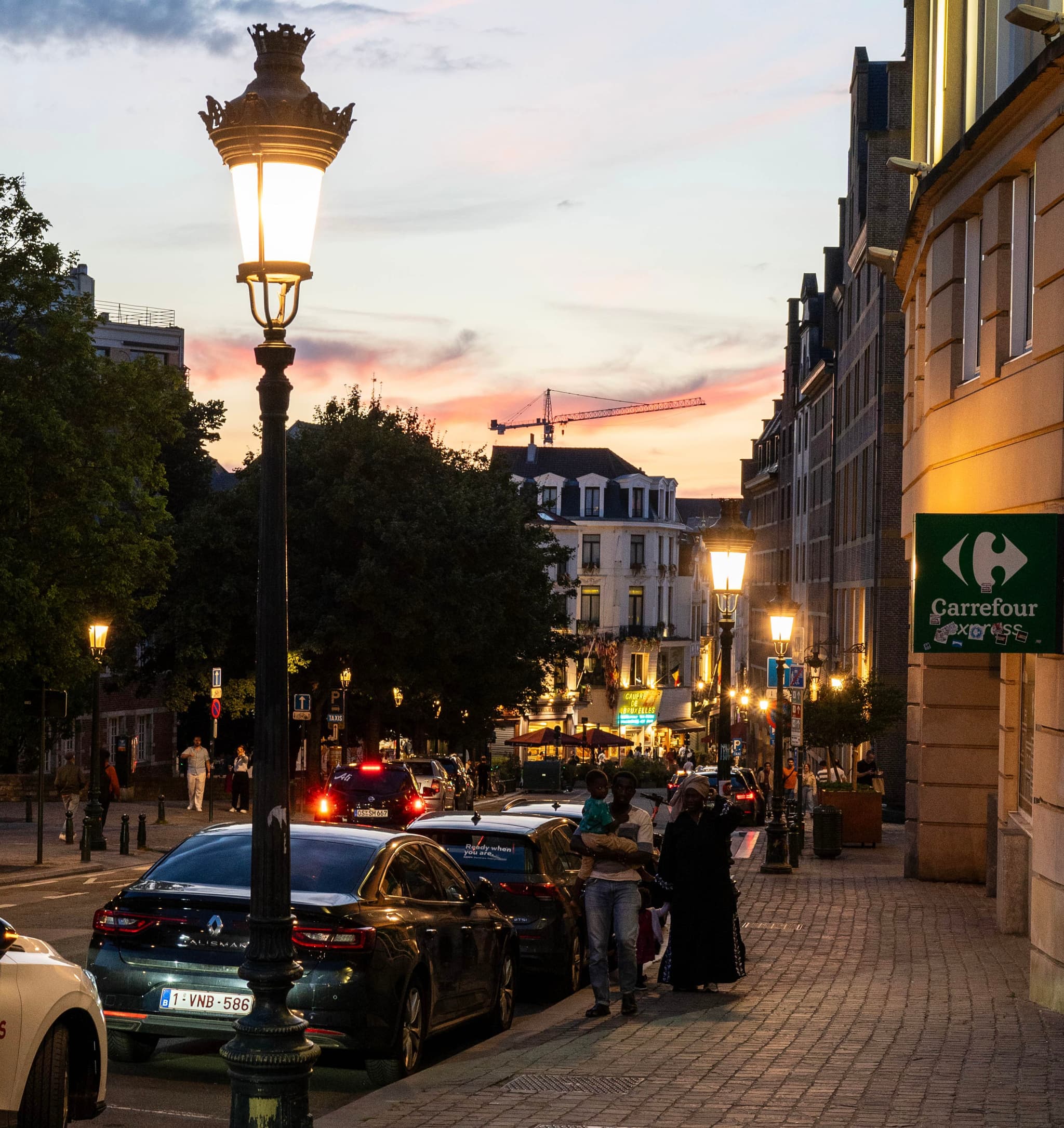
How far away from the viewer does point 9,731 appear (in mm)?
44062

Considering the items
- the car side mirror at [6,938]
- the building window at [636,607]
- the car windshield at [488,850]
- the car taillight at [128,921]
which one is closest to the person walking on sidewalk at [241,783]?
the car windshield at [488,850]

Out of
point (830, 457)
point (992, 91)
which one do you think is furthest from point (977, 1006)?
point (830, 457)

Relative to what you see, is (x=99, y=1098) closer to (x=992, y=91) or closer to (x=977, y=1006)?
(x=977, y=1006)

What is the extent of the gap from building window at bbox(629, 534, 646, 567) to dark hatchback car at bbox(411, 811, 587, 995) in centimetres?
9593

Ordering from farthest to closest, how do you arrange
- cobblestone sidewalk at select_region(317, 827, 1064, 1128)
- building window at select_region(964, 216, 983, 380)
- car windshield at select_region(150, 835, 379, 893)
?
building window at select_region(964, 216, 983, 380) < car windshield at select_region(150, 835, 379, 893) < cobblestone sidewalk at select_region(317, 827, 1064, 1128)

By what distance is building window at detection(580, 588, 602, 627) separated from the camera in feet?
361

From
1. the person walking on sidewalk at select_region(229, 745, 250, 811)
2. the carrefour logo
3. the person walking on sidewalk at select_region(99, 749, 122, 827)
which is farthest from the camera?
the person walking on sidewalk at select_region(229, 745, 250, 811)

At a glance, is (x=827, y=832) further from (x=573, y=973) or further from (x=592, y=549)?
(x=592, y=549)

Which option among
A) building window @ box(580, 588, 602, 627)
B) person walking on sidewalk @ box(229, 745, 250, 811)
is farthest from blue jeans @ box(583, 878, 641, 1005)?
building window @ box(580, 588, 602, 627)

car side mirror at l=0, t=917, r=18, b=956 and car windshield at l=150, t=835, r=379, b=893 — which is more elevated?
car side mirror at l=0, t=917, r=18, b=956

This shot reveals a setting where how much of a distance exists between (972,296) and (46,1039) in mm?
13264

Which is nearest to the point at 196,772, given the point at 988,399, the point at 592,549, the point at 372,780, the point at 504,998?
the point at 372,780

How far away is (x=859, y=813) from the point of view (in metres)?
32.0

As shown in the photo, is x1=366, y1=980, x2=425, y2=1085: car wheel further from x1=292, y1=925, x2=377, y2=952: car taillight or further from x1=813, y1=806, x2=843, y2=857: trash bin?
x1=813, y1=806, x2=843, y2=857: trash bin
